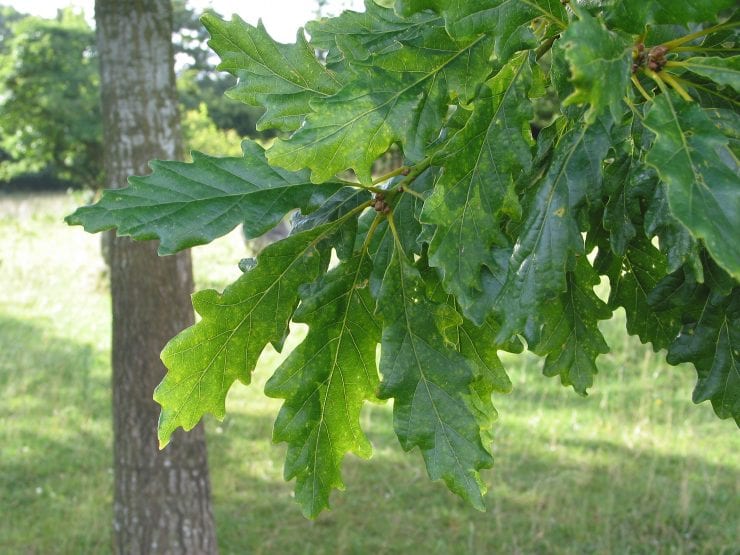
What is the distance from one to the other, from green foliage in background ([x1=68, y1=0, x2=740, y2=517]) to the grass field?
151 inches

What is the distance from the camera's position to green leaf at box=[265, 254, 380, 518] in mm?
1235

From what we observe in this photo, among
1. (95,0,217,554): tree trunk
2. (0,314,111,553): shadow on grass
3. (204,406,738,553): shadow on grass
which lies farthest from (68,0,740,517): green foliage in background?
(0,314,111,553): shadow on grass

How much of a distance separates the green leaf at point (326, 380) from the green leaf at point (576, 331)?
0.26m

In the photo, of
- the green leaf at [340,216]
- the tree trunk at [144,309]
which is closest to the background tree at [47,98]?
the tree trunk at [144,309]

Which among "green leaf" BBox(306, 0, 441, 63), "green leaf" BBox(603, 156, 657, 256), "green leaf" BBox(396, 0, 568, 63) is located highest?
"green leaf" BBox(306, 0, 441, 63)

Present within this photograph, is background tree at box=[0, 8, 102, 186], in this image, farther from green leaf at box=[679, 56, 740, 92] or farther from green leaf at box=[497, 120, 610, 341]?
green leaf at box=[679, 56, 740, 92]

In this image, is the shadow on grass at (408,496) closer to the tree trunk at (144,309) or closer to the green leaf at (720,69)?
the tree trunk at (144,309)

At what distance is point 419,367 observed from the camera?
117cm

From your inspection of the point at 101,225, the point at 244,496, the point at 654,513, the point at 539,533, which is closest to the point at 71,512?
the point at 244,496

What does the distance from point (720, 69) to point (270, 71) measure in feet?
2.23

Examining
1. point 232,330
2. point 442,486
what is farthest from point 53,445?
point 232,330

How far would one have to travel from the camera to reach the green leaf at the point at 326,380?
124 centimetres

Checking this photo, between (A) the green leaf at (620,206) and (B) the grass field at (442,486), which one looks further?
(B) the grass field at (442,486)

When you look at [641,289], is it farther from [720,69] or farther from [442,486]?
[442,486]
